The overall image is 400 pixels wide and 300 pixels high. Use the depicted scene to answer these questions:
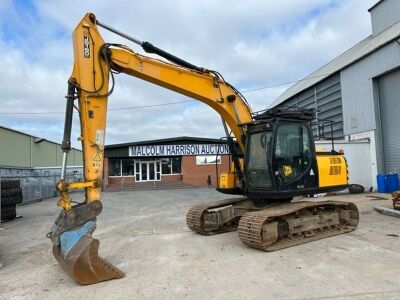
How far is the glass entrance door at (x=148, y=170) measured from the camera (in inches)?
1425

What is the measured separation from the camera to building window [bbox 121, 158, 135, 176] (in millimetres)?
35781

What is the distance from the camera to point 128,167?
36.0 m

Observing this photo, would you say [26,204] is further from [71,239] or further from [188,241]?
[71,239]

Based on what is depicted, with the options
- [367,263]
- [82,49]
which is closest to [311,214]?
[367,263]

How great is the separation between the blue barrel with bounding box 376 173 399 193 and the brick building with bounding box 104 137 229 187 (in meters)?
17.3

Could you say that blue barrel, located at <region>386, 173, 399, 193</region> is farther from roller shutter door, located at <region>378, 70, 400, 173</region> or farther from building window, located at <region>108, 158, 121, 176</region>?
building window, located at <region>108, 158, 121, 176</region>

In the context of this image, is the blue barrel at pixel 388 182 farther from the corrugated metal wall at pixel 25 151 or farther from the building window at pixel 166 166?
the corrugated metal wall at pixel 25 151

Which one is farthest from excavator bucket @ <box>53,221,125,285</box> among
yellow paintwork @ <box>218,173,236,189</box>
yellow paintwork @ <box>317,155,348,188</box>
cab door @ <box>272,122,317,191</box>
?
yellow paintwork @ <box>317,155,348,188</box>

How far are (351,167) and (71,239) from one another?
55.8ft

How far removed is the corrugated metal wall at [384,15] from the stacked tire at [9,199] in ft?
66.8

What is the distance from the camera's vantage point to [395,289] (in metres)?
5.22

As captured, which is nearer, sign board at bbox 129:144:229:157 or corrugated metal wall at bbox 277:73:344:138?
corrugated metal wall at bbox 277:73:344:138

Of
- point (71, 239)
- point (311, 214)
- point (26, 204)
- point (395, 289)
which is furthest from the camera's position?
point (26, 204)

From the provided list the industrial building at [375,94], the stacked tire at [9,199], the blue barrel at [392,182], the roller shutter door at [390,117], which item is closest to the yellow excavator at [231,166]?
the stacked tire at [9,199]
